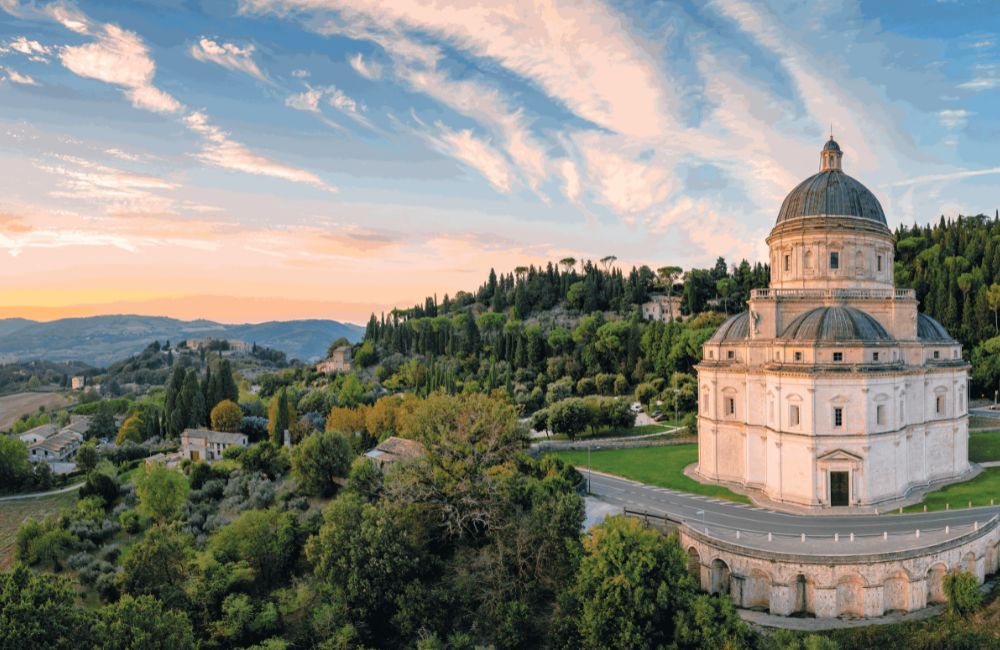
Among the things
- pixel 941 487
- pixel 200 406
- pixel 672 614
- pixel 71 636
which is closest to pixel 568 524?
pixel 672 614

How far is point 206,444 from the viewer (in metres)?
63.7

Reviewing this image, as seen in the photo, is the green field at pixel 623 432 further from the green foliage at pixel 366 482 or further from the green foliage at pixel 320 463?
the green foliage at pixel 366 482

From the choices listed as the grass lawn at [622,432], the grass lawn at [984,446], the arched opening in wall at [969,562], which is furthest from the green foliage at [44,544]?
the grass lawn at [984,446]

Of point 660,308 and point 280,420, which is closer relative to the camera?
point 280,420

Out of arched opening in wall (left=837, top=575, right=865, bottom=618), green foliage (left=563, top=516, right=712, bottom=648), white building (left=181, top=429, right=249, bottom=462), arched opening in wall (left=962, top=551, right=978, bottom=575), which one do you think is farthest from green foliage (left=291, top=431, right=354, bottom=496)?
arched opening in wall (left=962, top=551, right=978, bottom=575)

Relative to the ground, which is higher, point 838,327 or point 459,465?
point 838,327

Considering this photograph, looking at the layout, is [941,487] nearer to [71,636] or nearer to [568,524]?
[568,524]

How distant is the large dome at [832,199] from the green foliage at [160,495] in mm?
48724

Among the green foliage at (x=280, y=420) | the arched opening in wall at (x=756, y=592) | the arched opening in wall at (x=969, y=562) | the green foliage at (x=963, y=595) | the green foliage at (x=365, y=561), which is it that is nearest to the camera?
the green foliage at (x=963, y=595)

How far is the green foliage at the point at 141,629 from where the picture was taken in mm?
24531

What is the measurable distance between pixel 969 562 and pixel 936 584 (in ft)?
7.83

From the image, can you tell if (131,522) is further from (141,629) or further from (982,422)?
(982,422)

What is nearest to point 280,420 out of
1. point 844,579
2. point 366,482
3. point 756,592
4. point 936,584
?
point 366,482

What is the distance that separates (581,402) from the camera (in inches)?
2547
